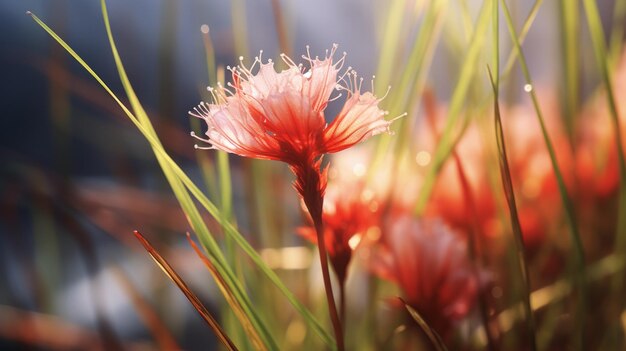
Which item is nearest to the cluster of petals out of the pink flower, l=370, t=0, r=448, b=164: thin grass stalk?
the pink flower

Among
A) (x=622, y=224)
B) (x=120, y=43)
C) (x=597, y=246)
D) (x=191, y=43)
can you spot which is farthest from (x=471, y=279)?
(x=191, y=43)

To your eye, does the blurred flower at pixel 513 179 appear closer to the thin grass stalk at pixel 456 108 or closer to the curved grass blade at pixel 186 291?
the thin grass stalk at pixel 456 108

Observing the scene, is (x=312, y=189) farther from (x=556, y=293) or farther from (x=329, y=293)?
(x=556, y=293)

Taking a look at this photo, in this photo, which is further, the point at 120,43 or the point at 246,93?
the point at 120,43

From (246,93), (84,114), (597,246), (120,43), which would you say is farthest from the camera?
(84,114)

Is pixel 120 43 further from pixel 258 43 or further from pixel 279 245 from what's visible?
pixel 279 245

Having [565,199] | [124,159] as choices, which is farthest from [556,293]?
[124,159]

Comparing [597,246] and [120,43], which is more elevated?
[120,43]
